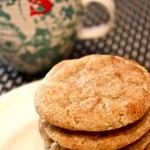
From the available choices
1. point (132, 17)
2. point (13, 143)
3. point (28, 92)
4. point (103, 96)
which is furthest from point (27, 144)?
point (132, 17)

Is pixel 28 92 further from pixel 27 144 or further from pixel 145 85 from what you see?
pixel 145 85

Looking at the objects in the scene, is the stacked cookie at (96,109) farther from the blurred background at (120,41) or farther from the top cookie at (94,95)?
the blurred background at (120,41)

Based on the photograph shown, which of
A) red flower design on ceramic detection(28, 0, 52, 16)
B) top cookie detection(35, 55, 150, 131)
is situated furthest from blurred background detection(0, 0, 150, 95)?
top cookie detection(35, 55, 150, 131)

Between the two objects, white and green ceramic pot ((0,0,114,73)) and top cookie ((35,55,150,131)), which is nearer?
top cookie ((35,55,150,131))

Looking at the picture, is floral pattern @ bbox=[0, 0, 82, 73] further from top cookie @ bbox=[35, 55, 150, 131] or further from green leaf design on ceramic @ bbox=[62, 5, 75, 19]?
top cookie @ bbox=[35, 55, 150, 131]

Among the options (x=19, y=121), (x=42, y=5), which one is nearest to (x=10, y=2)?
(x=42, y=5)

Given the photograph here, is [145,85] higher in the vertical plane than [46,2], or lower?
lower

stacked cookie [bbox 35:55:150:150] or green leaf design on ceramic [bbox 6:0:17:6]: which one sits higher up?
green leaf design on ceramic [bbox 6:0:17:6]
